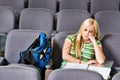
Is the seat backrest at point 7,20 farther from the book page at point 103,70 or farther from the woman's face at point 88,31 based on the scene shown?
the book page at point 103,70

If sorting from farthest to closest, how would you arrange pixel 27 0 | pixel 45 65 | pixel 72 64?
pixel 27 0 → pixel 45 65 → pixel 72 64

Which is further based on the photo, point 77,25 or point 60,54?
point 77,25

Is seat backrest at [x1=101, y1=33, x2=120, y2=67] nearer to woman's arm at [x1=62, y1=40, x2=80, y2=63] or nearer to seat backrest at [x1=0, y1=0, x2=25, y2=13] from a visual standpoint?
woman's arm at [x1=62, y1=40, x2=80, y2=63]

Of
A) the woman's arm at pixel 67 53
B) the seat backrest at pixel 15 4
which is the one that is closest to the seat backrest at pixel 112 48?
the woman's arm at pixel 67 53

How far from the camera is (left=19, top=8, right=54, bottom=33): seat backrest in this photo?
14.2 ft

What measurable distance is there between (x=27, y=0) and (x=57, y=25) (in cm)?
141

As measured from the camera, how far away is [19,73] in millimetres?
2432

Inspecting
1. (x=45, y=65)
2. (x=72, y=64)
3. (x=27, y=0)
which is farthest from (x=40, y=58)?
(x=27, y=0)

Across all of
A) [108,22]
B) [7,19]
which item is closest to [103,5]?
[108,22]

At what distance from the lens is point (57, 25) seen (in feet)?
14.1

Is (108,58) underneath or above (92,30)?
underneath

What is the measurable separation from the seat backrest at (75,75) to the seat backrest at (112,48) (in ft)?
3.62

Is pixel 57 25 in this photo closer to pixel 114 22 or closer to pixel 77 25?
pixel 77 25

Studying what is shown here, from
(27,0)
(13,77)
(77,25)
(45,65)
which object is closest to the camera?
(13,77)
